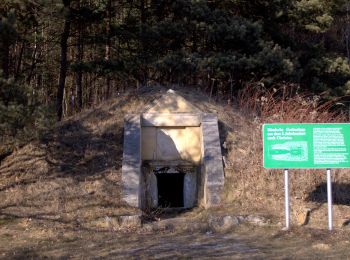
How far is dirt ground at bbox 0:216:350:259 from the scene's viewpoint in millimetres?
7562

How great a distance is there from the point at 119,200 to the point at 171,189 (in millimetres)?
3738

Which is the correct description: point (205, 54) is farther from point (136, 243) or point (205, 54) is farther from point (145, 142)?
point (136, 243)

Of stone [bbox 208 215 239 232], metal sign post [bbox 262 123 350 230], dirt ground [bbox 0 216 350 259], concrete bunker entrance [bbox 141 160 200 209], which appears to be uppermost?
metal sign post [bbox 262 123 350 230]

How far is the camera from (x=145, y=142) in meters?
13.5

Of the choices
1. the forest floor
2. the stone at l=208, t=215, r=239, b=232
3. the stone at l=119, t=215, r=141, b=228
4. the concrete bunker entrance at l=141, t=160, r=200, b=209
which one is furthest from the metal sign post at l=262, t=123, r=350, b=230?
the concrete bunker entrance at l=141, t=160, r=200, b=209

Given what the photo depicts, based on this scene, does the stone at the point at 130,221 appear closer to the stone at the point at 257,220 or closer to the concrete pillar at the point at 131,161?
the concrete pillar at the point at 131,161

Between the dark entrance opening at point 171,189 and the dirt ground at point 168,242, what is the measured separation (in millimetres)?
4058

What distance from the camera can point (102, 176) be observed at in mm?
11883

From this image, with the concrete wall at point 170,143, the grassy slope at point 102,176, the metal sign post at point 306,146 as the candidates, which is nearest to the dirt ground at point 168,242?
the grassy slope at point 102,176

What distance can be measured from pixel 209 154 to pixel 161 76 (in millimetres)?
6829

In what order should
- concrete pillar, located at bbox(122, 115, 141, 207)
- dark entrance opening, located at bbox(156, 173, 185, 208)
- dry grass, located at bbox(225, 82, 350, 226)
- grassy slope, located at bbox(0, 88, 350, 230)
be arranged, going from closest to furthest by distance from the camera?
grassy slope, located at bbox(0, 88, 350, 230), dry grass, located at bbox(225, 82, 350, 226), concrete pillar, located at bbox(122, 115, 141, 207), dark entrance opening, located at bbox(156, 173, 185, 208)

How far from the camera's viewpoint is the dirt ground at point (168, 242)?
7.56 m

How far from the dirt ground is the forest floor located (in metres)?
0.02

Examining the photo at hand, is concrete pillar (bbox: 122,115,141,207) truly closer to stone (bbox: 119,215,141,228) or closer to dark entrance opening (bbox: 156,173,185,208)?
stone (bbox: 119,215,141,228)
